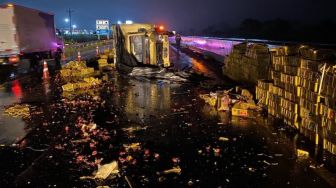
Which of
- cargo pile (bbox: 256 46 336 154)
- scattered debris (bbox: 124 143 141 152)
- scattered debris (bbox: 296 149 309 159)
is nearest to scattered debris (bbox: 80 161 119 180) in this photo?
scattered debris (bbox: 124 143 141 152)

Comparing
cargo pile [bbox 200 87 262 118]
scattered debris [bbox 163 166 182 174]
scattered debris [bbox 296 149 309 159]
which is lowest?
scattered debris [bbox 163 166 182 174]

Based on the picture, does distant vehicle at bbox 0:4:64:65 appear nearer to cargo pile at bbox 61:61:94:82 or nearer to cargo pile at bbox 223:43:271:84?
cargo pile at bbox 61:61:94:82

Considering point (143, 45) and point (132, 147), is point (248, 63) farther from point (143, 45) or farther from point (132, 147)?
point (132, 147)

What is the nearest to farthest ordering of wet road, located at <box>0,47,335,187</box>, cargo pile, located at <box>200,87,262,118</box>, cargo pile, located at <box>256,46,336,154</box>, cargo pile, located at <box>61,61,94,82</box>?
wet road, located at <box>0,47,335,187</box> → cargo pile, located at <box>256,46,336,154</box> → cargo pile, located at <box>200,87,262,118</box> → cargo pile, located at <box>61,61,94,82</box>

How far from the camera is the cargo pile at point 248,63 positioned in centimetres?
1775

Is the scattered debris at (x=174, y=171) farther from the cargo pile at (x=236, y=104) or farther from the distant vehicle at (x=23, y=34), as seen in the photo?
the distant vehicle at (x=23, y=34)

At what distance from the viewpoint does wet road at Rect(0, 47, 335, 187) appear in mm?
6844

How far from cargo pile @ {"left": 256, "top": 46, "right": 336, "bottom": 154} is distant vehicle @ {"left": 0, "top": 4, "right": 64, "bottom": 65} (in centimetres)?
1797

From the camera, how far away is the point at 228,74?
22266 mm

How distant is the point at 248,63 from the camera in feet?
62.7

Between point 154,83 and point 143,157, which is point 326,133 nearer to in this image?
point 143,157

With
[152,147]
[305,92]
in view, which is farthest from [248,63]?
[152,147]

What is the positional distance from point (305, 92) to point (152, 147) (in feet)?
13.2

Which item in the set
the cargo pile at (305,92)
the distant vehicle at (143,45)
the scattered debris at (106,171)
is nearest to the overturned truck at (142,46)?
the distant vehicle at (143,45)
